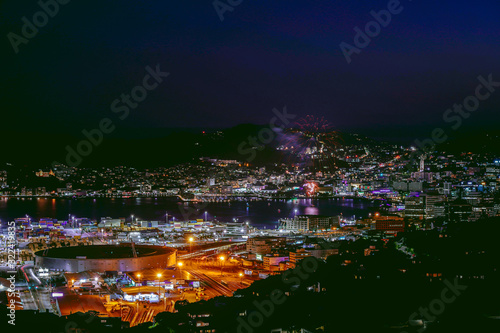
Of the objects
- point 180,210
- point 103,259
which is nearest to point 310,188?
point 180,210

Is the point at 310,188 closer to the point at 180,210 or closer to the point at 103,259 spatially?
the point at 180,210

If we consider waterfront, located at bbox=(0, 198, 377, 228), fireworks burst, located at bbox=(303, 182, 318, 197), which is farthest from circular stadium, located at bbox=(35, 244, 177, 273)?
fireworks burst, located at bbox=(303, 182, 318, 197)

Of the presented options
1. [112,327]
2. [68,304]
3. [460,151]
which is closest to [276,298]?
[112,327]

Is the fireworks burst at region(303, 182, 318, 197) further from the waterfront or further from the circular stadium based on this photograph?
the circular stadium

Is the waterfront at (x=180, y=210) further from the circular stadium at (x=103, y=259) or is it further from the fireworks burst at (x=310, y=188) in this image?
the circular stadium at (x=103, y=259)

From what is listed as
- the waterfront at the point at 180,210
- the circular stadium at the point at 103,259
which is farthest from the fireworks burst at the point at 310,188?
the circular stadium at the point at 103,259

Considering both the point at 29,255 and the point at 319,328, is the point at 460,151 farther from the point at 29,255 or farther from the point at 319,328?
the point at 319,328
